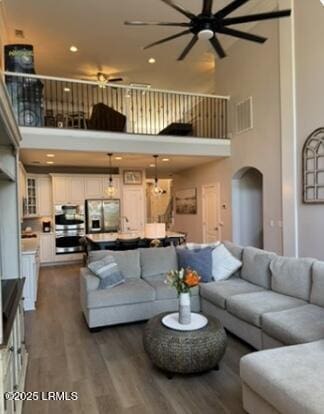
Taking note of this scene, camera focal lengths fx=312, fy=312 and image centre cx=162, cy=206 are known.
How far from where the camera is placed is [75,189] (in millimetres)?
8711

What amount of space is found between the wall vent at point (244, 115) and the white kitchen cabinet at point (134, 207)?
3.66m

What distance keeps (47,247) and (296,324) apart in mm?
7060

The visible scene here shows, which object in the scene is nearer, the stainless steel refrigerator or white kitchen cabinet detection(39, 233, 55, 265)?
white kitchen cabinet detection(39, 233, 55, 265)

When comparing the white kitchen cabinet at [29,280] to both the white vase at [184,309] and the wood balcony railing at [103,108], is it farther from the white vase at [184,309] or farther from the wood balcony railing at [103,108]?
the white vase at [184,309]

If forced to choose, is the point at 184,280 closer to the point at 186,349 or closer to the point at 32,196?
the point at 186,349

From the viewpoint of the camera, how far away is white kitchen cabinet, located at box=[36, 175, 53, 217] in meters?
8.59

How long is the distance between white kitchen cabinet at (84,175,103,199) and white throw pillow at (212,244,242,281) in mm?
5310

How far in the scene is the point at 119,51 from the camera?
7840 mm

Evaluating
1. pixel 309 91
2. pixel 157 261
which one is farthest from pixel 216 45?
pixel 157 261

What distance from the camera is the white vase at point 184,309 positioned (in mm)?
2812

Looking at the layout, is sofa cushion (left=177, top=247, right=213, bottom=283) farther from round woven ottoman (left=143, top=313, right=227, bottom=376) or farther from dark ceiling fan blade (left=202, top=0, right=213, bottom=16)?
dark ceiling fan blade (left=202, top=0, right=213, bottom=16)

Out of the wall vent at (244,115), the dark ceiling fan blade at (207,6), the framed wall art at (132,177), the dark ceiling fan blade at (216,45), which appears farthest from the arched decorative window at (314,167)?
the framed wall art at (132,177)

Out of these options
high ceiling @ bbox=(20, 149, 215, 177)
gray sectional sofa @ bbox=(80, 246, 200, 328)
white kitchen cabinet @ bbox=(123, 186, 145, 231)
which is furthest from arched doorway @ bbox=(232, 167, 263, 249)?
gray sectional sofa @ bbox=(80, 246, 200, 328)

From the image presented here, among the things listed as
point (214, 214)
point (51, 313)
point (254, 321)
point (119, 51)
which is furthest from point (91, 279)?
point (119, 51)
